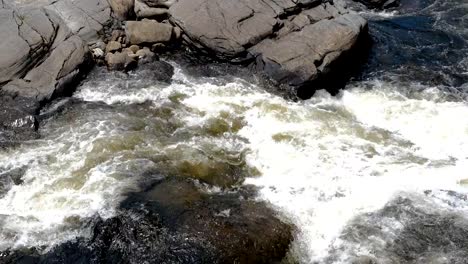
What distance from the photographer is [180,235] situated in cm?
962

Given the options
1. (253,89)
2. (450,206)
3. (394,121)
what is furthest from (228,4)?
(450,206)

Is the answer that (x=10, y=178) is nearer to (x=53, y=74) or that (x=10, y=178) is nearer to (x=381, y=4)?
(x=53, y=74)

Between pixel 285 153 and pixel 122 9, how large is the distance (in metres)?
8.12

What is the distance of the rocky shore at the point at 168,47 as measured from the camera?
430 inches

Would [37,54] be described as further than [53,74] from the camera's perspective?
Yes

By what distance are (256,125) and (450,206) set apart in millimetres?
5245

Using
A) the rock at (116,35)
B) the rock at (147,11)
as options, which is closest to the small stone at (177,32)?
the rock at (147,11)

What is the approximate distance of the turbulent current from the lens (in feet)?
32.9

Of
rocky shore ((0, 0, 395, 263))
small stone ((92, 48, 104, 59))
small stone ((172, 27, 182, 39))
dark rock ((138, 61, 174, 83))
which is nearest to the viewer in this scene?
rocky shore ((0, 0, 395, 263))

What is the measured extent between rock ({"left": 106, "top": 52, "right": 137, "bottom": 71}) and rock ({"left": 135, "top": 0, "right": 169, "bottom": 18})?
1993 millimetres

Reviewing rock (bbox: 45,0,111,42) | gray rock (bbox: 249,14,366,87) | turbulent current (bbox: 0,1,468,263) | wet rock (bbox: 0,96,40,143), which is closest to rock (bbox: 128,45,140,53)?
turbulent current (bbox: 0,1,468,263)

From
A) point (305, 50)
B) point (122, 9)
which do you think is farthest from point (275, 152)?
point (122, 9)

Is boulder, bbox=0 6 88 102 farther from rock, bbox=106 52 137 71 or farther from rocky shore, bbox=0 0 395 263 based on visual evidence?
rock, bbox=106 52 137 71

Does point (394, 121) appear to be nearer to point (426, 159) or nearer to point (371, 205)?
point (426, 159)
